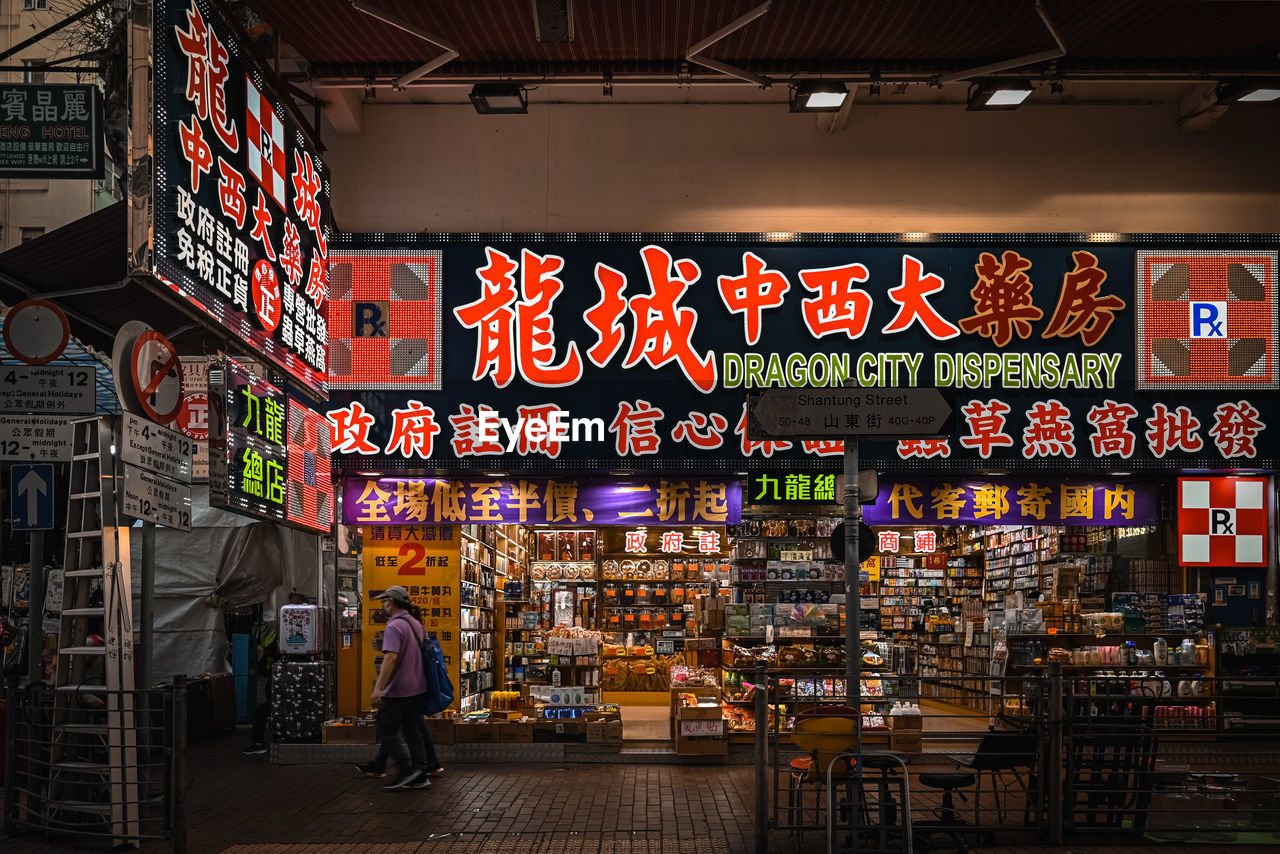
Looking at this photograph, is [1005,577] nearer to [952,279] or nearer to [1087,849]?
[952,279]

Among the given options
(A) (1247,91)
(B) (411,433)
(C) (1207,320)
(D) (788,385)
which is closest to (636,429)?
(D) (788,385)

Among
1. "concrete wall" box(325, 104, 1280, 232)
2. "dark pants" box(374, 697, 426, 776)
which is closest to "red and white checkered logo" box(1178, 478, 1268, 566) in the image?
"concrete wall" box(325, 104, 1280, 232)

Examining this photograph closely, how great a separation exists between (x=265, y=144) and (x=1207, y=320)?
33.5ft

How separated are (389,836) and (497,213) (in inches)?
304

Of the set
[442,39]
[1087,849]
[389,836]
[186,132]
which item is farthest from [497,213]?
[1087,849]

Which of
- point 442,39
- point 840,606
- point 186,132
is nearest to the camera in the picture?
point 186,132

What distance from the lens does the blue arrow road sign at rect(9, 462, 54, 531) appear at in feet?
31.6

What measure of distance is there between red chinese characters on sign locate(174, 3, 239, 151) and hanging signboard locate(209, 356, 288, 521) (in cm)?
168

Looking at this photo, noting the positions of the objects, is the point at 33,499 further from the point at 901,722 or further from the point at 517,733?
the point at 901,722

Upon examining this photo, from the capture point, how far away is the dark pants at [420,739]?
1104 centimetres

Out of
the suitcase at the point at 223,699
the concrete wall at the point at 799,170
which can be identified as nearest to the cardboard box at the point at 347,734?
the suitcase at the point at 223,699

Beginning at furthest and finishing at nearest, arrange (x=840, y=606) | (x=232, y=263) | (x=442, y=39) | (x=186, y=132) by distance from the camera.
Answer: (x=840, y=606), (x=442, y=39), (x=232, y=263), (x=186, y=132)

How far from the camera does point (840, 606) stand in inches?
547

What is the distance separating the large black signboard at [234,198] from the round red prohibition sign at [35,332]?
1218mm
